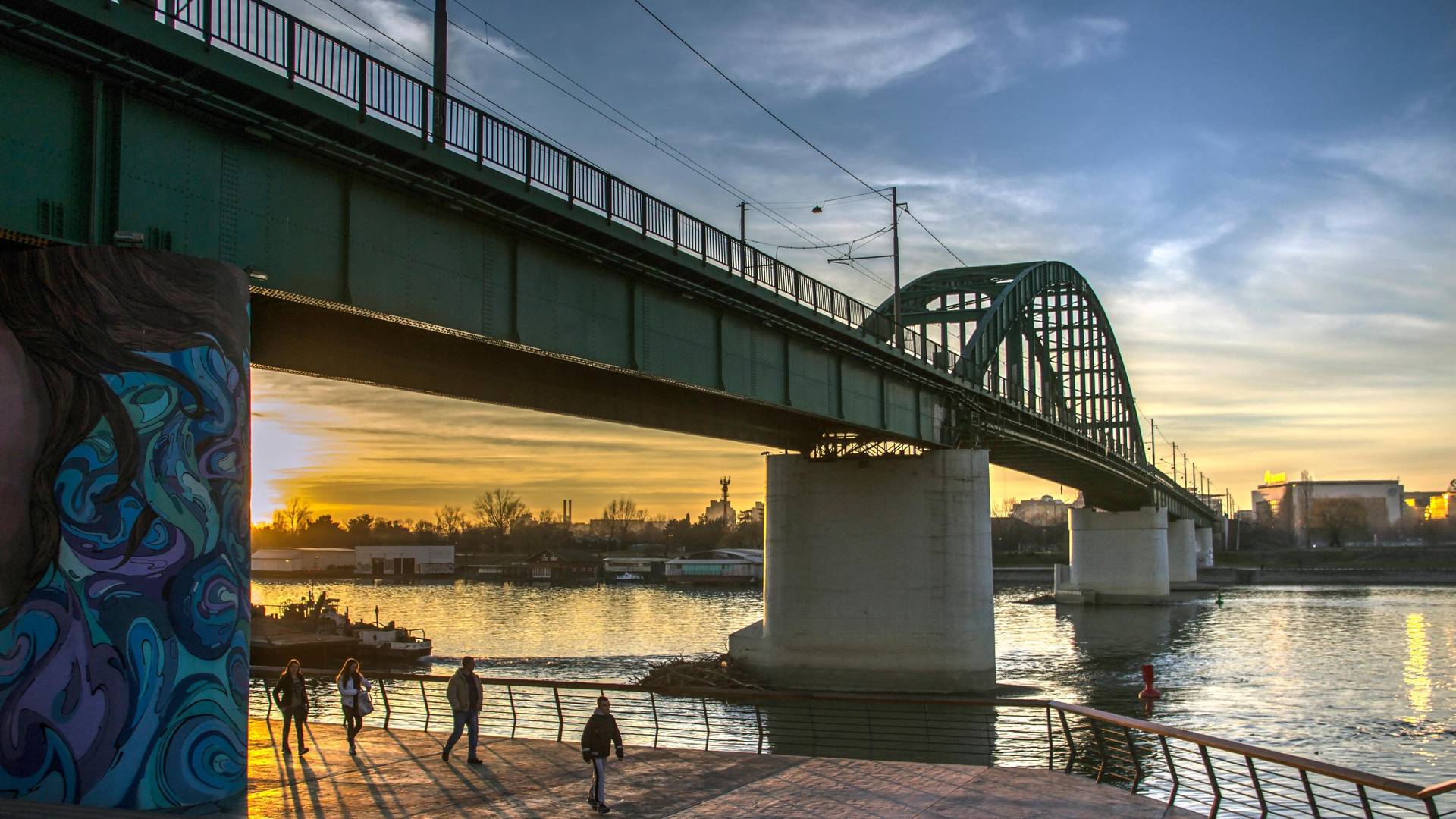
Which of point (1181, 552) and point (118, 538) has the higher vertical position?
point (118, 538)

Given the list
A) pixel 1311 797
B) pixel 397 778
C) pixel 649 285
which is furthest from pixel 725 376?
pixel 1311 797

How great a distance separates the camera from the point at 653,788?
50.9ft

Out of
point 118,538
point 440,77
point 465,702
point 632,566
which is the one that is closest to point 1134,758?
point 465,702

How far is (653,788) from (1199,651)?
164 feet

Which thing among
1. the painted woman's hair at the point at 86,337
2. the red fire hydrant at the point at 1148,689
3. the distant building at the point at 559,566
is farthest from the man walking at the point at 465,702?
the distant building at the point at 559,566

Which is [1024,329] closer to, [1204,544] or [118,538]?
[118,538]

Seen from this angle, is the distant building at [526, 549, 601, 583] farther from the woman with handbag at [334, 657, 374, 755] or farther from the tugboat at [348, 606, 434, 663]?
the woman with handbag at [334, 657, 374, 755]

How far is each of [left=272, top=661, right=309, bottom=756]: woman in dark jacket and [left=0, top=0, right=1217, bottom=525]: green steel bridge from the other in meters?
6.09

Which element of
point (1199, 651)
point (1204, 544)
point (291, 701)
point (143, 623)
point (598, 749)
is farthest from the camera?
point (1204, 544)

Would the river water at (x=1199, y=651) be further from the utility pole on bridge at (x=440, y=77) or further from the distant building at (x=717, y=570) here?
the distant building at (x=717, y=570)

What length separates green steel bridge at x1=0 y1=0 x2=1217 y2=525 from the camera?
14531 millimetres

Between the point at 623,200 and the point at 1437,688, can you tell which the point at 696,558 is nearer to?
the point at 1437,688

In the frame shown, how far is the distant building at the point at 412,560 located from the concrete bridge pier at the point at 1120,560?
356ft

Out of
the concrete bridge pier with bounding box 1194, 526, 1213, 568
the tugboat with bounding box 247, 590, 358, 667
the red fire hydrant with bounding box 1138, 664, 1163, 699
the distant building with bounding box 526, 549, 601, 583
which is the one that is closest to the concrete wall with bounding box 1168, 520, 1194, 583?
the concrete bridge pier with bounding box 1194, 526, 1213, 568
